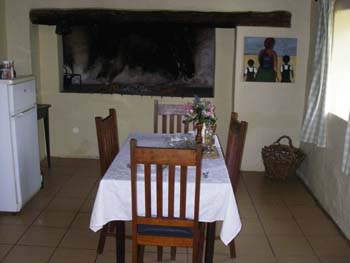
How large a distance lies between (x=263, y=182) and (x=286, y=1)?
1.85 metres

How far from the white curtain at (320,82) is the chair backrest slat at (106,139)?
1.76 m

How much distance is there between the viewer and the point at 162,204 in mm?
2164

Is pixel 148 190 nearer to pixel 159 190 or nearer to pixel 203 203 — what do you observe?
pixel 159 190

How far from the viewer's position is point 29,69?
14.8 feet

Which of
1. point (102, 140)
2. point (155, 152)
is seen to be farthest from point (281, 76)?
point (155, 152)

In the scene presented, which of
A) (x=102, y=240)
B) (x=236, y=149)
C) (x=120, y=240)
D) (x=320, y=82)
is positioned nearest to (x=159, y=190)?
(x=120, y=240)

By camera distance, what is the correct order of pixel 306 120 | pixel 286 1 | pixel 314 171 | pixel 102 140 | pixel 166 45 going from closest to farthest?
pixel 102 140 < pixel 306 120 < pixel 314 171 < pixel 286 1 < pixel 166 45

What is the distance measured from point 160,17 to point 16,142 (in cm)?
194

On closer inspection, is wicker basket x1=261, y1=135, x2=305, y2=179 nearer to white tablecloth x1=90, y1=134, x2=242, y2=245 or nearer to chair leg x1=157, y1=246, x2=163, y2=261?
chair leg x1=157, y1=246, x2=163, y2=261

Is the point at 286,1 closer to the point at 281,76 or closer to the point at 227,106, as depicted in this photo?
the point at 281,76

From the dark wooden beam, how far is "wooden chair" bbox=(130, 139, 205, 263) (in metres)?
2.51

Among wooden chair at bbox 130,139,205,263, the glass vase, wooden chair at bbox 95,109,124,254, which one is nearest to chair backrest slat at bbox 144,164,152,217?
wooden chair at bbox 130,139,205,263

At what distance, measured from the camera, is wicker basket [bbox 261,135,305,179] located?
4188 mm

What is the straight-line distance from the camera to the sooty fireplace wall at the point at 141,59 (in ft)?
15.5
